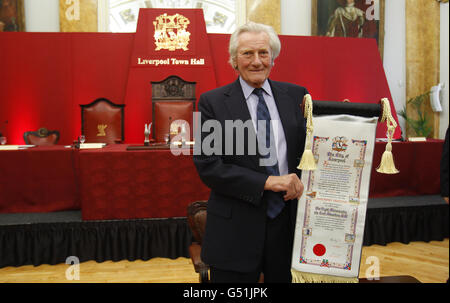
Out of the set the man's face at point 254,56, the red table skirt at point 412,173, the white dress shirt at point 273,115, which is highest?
the man's face at point 254,56

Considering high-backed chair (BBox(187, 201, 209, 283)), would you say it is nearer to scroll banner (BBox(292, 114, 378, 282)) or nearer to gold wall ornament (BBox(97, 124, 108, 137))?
scroll banner (BBox(292, 114, 378, 282))

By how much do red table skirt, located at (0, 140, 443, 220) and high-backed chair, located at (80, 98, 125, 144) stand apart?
1386 mm

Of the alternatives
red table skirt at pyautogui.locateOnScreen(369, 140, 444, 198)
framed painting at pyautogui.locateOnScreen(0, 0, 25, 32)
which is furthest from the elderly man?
framed painting at pyautogui.locateOnScreen(0, 0, 25, 32)

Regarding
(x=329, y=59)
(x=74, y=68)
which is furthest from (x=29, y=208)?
(x=329, y=59)

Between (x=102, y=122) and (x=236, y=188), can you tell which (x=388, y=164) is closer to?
(x=236, y=188)

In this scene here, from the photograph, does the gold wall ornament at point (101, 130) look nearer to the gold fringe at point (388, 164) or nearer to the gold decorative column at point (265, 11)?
the gold decorative column at point (265, 11)

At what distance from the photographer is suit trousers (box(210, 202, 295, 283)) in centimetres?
131

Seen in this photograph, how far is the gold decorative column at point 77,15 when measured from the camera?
250 inches

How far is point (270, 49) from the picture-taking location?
1.32 meters

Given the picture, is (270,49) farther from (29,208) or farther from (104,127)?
(104,127)

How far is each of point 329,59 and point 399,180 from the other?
3.05 m

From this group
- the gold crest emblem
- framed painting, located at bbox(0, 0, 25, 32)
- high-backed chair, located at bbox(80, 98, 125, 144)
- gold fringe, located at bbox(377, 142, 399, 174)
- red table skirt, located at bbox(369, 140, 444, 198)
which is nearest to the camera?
gold fringe, located at bbox(377, 142, 399, 174)

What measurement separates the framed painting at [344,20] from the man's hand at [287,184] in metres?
6.47

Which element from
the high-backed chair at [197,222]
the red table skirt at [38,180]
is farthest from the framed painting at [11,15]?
the high-backed chair at [197,222]
